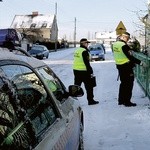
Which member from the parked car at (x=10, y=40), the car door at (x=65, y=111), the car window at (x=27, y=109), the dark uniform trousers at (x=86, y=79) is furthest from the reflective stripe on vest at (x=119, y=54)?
the car window at (x=27, y=109)

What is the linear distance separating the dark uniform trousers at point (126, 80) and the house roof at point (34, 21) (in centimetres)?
8776

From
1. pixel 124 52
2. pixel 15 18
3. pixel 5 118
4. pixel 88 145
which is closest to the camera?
pixel 5 118

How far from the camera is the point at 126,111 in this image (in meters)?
9.43

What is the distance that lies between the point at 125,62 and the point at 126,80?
44cm

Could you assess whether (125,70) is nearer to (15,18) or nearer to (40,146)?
(40,146)

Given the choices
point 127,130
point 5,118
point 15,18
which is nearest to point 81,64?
point 127,130

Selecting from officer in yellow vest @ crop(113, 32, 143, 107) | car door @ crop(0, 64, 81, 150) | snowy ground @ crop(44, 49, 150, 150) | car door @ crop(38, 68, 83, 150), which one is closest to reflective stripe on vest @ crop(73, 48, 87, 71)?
officer in yellow vest @ crop(113, 32, 143, 107)

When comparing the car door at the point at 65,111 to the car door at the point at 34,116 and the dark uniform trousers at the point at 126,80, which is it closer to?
the car door at the point at 34,116

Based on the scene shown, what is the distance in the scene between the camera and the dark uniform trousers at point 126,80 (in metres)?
10.1

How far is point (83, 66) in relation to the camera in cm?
1045

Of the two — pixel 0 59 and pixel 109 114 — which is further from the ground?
pixel 0 59

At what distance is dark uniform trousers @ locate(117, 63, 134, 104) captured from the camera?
33.0ft

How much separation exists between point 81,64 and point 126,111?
1.73 meters

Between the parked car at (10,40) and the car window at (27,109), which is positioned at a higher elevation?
the parked car at (10,40)
